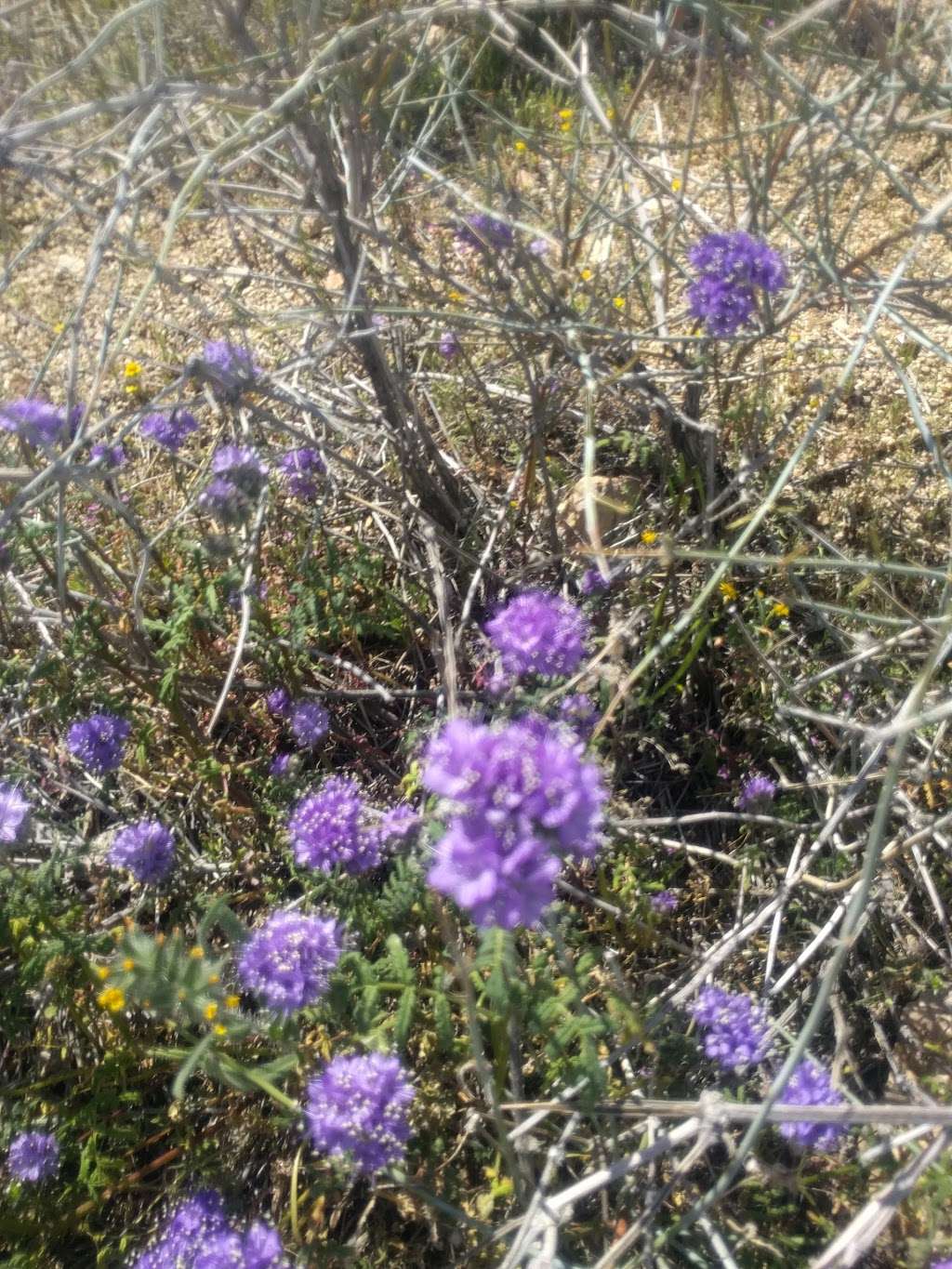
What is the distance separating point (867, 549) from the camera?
8.28 feet

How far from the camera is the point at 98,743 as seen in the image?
2012mm

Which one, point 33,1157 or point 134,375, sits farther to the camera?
point 134,375

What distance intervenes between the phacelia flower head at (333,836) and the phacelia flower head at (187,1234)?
2.05ft

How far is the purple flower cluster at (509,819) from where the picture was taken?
44.1 inches

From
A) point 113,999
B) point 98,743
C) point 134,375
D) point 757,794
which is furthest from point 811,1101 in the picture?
point 134,375

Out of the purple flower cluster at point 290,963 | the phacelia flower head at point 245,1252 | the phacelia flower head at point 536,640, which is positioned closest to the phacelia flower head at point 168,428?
the phacelia flower head at point 536,640

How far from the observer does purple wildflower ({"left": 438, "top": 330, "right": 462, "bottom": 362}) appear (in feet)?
7.55

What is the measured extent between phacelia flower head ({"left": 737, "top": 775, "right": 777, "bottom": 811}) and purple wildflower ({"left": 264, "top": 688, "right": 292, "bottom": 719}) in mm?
1065

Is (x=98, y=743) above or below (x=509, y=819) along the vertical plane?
below

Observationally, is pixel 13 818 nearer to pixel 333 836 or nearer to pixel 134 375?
pixel 333 836

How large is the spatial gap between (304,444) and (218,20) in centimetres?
88

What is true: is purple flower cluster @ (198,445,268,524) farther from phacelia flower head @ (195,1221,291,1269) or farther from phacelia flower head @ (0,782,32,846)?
phacelia flower head @ (195,1221,291,1269)

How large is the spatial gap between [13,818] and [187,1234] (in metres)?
0.82

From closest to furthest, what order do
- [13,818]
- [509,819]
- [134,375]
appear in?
[509,819] < [13,818] < [134,375]
